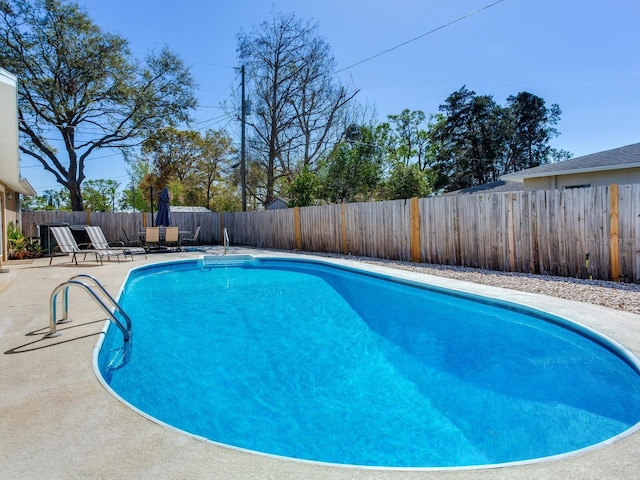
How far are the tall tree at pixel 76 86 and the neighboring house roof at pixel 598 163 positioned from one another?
59.9 feet

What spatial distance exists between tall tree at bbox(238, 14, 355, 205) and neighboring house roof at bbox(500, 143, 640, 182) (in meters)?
13.0

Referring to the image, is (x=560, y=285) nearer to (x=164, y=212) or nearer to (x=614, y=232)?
(x=614, y=232)

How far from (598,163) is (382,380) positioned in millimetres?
11166

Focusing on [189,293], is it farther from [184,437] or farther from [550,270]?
[550,270]

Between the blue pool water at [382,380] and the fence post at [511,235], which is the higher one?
the fence post at [511,235]

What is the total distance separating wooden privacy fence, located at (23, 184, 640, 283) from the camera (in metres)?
5.96

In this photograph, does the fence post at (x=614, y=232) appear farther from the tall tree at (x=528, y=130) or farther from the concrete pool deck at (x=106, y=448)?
the tall tree at (x=528, y=130)

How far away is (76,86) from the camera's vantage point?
18375 mm

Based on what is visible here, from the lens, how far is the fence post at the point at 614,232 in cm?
592

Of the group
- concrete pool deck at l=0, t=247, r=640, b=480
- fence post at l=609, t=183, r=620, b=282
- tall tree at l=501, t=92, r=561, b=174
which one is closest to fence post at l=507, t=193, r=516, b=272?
fence post at l=609, t=183, r=620, b=282

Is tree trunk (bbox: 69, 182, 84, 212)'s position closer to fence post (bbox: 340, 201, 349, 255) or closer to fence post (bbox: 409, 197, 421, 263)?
fence post (bbox: 340, 201, 349, 255)

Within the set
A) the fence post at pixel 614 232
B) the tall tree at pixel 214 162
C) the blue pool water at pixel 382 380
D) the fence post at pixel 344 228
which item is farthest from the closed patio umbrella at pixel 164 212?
the tall tree at pixel 214 162

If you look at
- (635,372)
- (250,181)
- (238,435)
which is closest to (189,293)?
(238,435)

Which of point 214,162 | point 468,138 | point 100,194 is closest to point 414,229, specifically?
point 468,138
